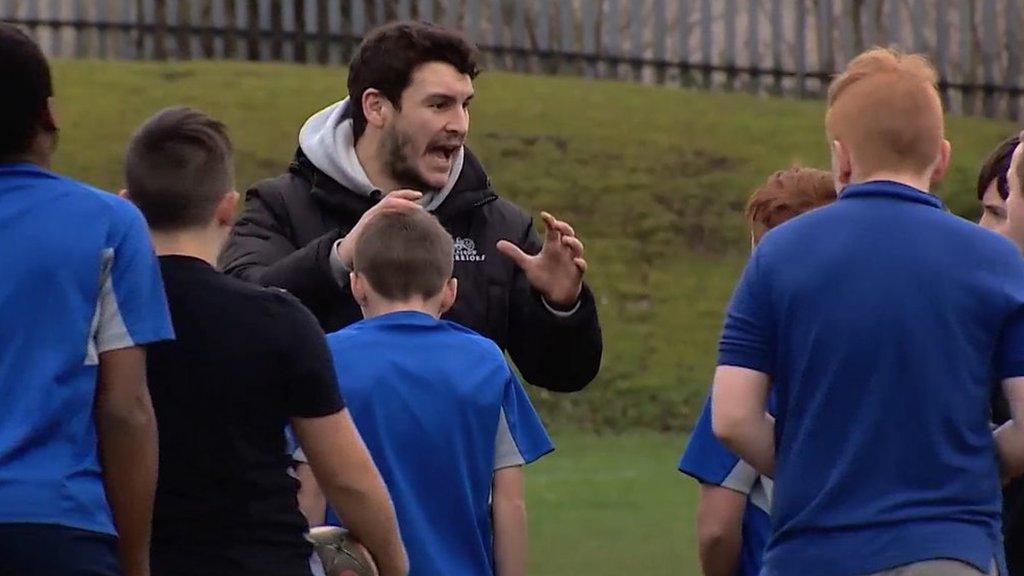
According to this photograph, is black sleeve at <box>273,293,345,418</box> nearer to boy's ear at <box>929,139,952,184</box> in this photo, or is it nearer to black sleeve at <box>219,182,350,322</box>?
black sleeve at <box>219,182,350,322</box>

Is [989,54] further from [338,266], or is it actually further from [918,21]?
[338,266]

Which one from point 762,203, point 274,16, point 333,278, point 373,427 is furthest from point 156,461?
point 274,16

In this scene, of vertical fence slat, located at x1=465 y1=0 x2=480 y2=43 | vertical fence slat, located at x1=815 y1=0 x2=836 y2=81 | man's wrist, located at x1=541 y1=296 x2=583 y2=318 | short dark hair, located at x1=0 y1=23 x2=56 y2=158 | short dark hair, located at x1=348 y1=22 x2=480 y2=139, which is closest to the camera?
short dark hair, located at x1=0 y1=23 x2=56 y2=158

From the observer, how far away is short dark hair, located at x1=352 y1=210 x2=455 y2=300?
4.44m

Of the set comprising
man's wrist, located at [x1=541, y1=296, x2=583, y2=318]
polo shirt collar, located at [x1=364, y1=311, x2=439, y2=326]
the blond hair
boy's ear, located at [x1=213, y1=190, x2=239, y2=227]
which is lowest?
man's wrist, located at [x1=541, y1=296, x2=583, y2=318]

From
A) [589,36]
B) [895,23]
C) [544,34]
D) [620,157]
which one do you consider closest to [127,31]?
[544,34]

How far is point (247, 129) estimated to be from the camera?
15.1m

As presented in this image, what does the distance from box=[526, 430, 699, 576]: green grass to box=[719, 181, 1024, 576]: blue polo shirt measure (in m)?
4.33

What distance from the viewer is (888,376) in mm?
3711

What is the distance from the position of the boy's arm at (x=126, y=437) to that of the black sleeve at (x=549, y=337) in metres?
1.65

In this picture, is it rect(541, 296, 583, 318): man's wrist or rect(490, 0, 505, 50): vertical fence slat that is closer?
rect(541, 296, 583, 318): man's wrist

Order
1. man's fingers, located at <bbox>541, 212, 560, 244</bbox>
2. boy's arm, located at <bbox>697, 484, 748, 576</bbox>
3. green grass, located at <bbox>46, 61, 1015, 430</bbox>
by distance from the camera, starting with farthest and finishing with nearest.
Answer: green grass, located at <bbox>46, 61, 1015, 430</bbox>
man's fingers, located at <bbox>541, 212, 560, 244</bbox>
boy's arm, located at <bbox>697, 484, 748, 576</bbox>

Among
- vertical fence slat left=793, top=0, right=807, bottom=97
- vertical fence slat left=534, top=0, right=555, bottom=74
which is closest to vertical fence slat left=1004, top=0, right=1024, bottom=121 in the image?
vertical fence slat left=793, top=0, right=807, bottom=97

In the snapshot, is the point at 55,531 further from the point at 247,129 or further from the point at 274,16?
the point at 274,16
